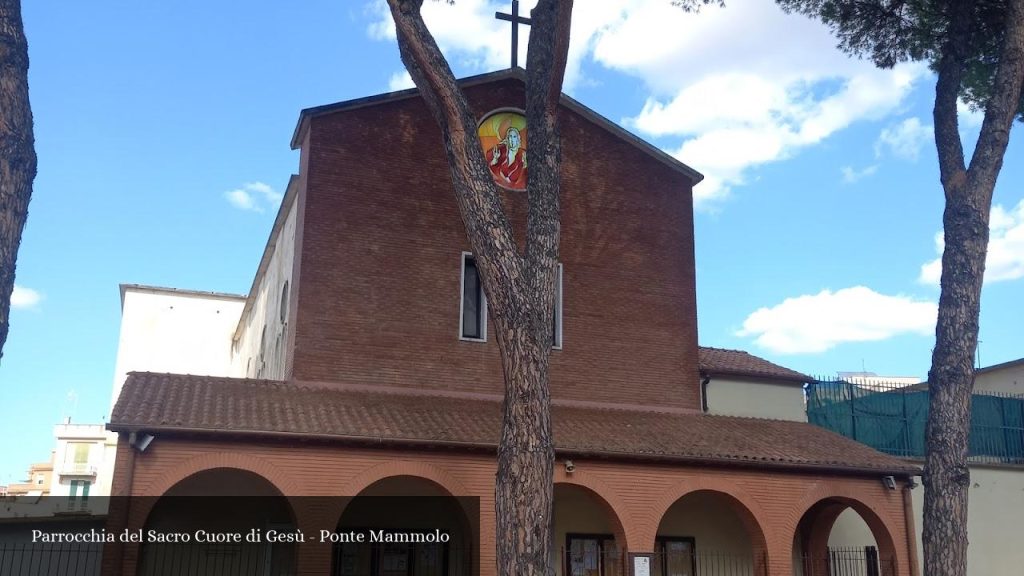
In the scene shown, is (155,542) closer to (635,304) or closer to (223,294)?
(635,304)

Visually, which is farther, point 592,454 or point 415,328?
point 415,328

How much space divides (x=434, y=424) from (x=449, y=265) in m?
3.69

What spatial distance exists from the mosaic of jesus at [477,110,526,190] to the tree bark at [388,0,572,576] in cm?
582

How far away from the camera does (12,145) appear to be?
673cm

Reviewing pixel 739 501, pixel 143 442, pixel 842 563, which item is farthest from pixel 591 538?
pixel 143 442

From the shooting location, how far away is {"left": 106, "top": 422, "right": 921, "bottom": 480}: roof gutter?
37.8 ft

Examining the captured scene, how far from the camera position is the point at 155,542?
13.4 meters

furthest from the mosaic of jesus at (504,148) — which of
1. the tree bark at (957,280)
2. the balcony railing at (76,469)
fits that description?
the balcony railing at (76,469)

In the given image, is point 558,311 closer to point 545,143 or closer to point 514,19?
point 514,19

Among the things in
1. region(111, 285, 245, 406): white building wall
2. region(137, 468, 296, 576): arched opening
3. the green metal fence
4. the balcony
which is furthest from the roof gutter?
the balcony

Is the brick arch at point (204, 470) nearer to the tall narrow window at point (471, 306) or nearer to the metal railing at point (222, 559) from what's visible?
the metal railing at point (222, 559)

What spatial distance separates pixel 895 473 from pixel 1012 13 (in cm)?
707

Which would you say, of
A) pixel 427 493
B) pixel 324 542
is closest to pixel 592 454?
pixel 427 493

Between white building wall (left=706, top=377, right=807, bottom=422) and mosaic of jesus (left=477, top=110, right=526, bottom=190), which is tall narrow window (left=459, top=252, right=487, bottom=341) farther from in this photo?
white building wall (left=706, top=377, right=807, bottom=422)
